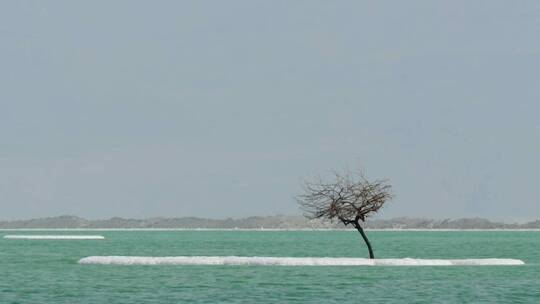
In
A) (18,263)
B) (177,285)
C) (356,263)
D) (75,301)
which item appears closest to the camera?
(75,301)

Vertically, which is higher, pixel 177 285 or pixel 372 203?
pixel 372 203

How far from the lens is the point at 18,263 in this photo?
89.8m

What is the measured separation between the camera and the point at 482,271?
2872 inches

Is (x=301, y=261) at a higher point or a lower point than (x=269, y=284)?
higher

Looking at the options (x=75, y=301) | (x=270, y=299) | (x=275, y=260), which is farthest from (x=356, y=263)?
(x=75, y=301)

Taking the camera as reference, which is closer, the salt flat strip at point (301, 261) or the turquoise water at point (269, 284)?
the turquoise water at point (269, 284)

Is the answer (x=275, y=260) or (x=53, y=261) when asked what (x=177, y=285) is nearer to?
(x=275, y=260)

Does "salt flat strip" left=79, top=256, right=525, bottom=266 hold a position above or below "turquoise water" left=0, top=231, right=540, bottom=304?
above

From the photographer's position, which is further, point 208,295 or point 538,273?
point 538,273

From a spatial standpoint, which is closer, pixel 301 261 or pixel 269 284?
pixel 269 284

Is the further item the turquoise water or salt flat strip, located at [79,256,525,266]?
salt flat strip, located at [79,256,525,266]

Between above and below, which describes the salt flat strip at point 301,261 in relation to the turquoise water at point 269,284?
above

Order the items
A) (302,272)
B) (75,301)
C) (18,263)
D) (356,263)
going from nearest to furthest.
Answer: (75,301) → (302,272) → (356,263) → (18,263)

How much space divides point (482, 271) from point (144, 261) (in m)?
23.8
